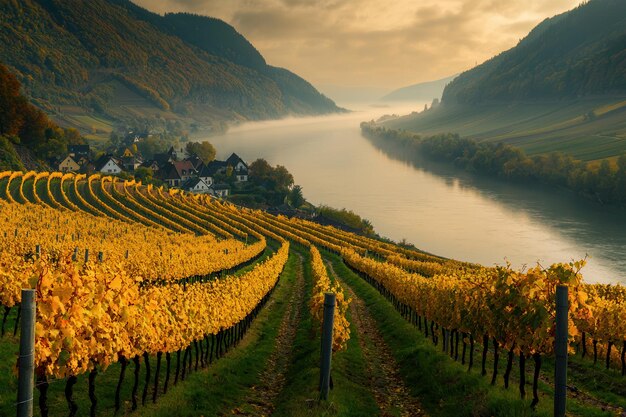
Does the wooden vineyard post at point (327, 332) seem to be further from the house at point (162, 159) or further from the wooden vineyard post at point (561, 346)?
the house at point (162, 159)

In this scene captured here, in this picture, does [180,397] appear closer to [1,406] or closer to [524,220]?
[1,406]

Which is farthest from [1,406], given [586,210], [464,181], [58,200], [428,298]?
[464,181]

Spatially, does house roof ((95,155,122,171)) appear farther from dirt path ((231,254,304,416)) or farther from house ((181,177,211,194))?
dirt path ((231,254,304,416))

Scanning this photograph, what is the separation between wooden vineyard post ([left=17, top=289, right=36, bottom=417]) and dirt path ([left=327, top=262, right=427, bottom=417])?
423 inches

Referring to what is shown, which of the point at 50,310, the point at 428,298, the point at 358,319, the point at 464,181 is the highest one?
the point at 464,181

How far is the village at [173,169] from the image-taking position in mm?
150125

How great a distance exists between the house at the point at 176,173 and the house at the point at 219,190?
1582 centimetres

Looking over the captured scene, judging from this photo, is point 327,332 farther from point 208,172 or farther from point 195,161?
point 195,161

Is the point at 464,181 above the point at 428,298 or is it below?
above

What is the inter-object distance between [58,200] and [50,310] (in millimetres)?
90641

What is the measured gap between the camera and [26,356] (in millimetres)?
8961

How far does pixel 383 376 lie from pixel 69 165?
489 feet

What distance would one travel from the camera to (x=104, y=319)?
538 inches

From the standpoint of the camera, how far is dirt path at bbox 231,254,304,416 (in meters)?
17.0
